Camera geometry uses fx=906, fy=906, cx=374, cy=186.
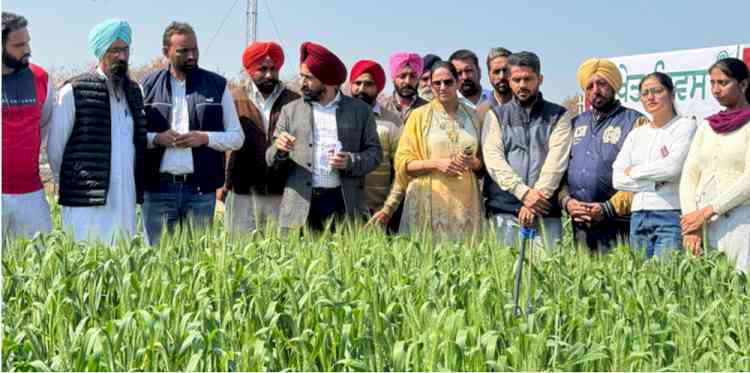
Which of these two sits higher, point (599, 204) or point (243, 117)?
point (243, 117)

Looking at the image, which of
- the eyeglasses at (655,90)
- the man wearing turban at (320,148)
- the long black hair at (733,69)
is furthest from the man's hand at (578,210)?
the man wearing turban at (320,148)

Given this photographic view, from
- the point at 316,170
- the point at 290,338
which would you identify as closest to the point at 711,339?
the point at 290,338

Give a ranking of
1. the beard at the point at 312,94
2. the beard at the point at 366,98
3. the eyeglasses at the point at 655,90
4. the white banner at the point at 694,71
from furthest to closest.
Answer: the white banner at the point at 694,71
the beard at the point at 366,98
the beard at the point at 312,94
the eyeglasses at the point at 655,90

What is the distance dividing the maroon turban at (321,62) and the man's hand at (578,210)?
5.27 ft

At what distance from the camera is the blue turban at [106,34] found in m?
5.28

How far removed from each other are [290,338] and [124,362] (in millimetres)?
624

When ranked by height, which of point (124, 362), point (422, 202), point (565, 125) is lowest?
point (124, 362)

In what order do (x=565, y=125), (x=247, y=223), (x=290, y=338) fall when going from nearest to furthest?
(x=290, y=338)
(x=565, y=125)
(x=247, y=223)

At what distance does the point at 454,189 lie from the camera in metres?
5.54

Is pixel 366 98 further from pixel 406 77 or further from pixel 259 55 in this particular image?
pixel 259 55

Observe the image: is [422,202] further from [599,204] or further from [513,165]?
[599,204]

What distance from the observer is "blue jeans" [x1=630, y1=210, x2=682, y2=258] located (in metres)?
5.18

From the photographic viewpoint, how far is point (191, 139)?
5457 millimetres

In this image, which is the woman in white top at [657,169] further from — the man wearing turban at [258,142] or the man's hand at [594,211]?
the man wearing turban at [258,142]
